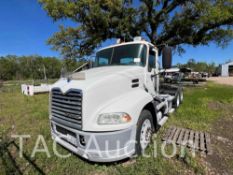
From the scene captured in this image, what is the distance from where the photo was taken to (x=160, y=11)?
42.9 feet

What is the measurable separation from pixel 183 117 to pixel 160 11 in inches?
A: 391

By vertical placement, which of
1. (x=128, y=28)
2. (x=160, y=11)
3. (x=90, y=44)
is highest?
(x=160, y=11)

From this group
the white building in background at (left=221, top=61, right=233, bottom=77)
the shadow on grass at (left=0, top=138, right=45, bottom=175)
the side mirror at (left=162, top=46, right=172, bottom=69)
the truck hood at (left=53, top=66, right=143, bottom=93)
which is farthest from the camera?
the white building in background at (left=221, top=61, right=233, bottom=77)

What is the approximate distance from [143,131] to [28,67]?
86.2 metres

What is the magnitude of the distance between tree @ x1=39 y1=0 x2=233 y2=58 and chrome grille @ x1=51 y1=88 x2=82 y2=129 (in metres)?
10.2

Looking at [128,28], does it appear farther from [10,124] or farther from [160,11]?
[10,124]

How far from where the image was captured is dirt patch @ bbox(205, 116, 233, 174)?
123 inches

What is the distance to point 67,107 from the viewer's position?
117 inches

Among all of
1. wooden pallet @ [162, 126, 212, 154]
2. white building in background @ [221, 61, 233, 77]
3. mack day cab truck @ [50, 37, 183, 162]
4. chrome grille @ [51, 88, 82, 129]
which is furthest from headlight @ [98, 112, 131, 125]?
white building in background @ [221, 61, 233, 77]

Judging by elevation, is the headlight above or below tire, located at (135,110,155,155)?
above

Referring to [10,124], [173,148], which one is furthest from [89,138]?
[10,124]

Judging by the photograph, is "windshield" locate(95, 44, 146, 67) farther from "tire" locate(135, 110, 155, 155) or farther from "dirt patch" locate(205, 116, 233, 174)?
"dirt patch" locate(205, 116, 233, 174)

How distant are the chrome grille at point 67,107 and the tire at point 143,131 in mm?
1092

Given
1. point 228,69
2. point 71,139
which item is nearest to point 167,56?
point 71,139
